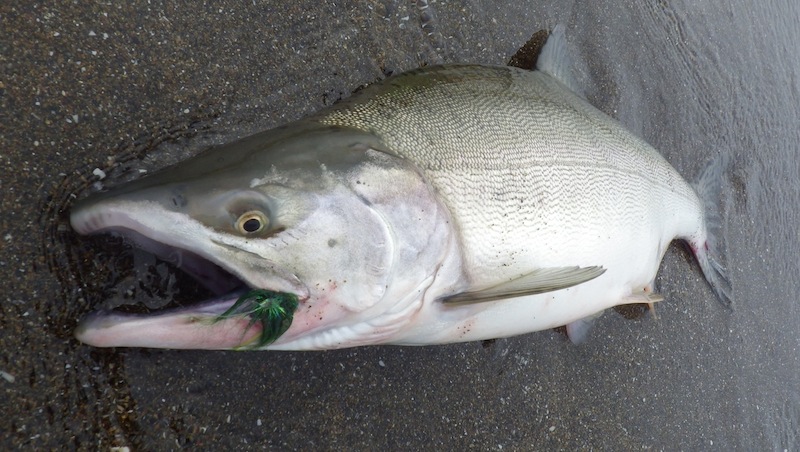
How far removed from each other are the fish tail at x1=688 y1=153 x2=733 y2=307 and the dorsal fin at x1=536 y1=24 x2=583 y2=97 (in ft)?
4.39

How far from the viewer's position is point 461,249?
186 centimetres

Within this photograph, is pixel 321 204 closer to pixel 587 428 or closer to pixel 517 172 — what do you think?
pixel 517 172

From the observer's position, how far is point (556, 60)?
286cm

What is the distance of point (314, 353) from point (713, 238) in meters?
2.83

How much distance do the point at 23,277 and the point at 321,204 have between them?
0.99m

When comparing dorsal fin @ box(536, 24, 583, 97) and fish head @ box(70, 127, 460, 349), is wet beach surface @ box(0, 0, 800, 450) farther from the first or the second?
fish head @ box(70, 127, 460, 349)

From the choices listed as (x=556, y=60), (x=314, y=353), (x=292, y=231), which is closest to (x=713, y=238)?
(x=556, y=60)

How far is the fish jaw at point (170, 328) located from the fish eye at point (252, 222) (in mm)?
196

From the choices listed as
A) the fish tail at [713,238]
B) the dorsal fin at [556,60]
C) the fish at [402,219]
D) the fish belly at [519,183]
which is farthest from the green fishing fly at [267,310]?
the fish tail at [713,238]

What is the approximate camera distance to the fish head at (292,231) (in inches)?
58.5

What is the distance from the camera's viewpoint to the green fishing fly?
59.1 inches

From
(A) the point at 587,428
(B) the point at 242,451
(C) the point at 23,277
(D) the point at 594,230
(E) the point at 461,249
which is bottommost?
(A) the point at 587,428

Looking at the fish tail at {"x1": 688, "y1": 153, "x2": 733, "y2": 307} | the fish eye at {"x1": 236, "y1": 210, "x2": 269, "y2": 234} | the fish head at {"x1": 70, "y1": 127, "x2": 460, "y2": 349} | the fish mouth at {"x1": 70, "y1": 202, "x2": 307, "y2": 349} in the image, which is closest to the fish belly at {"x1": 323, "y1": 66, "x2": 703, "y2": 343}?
the fish head at {"x1": 70, "y1": 127, "x2": 460, "y2": 349}

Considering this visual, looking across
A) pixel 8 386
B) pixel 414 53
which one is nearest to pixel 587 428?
pixel 414 53
